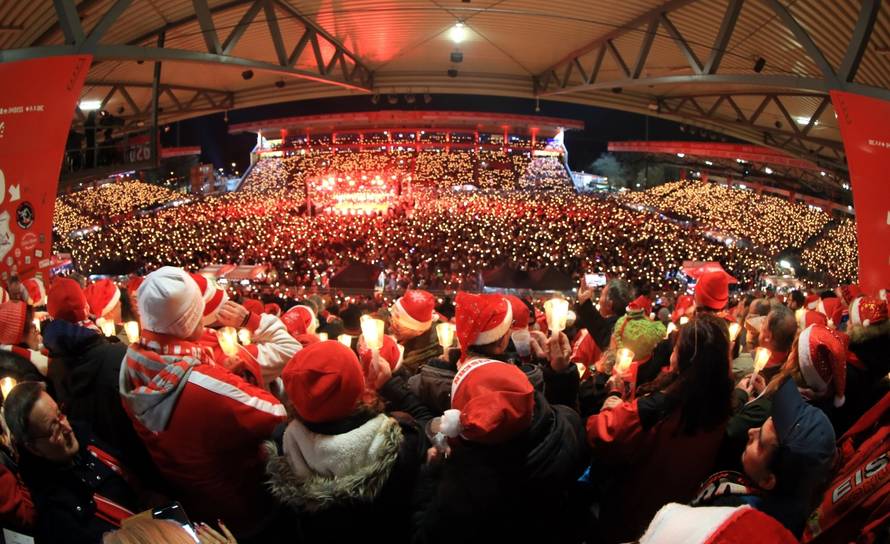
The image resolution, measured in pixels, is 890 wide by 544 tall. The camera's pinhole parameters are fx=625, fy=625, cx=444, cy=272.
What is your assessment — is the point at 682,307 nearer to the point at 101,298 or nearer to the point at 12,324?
the point at 101,298

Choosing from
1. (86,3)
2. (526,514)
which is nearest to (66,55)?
(86,3)

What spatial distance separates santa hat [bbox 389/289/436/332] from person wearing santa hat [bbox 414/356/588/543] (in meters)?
1.84

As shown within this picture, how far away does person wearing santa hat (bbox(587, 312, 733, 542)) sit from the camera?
96.9 inches

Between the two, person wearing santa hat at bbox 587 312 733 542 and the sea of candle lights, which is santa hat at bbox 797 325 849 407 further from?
the sea of candle lights

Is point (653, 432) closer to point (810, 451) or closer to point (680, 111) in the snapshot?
point (810, 451)

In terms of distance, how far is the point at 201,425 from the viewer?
2.30m

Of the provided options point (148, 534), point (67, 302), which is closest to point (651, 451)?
point (148, 534)

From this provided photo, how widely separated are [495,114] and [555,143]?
26.0 feet

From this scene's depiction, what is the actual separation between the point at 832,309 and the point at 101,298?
7396 mm

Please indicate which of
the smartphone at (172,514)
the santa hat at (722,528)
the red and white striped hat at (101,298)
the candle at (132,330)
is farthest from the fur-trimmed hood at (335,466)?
the red and white striped hat at (101,298)

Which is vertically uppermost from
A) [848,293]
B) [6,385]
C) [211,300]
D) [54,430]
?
[211,300]

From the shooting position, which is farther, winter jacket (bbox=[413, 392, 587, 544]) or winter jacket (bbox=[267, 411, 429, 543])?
winter jacket (bbox=[413, 392, 587, 544])

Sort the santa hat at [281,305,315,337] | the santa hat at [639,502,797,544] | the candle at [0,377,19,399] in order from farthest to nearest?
the santa hat at [281,305,315,337] < the candle at [0,377,19,399] < the santa hat at [639,502,797,544]

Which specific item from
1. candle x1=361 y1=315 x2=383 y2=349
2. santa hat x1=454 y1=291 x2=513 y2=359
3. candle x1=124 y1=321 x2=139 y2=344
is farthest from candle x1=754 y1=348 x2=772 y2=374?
candle x1=124 y1=321 x2=139 y2=344
